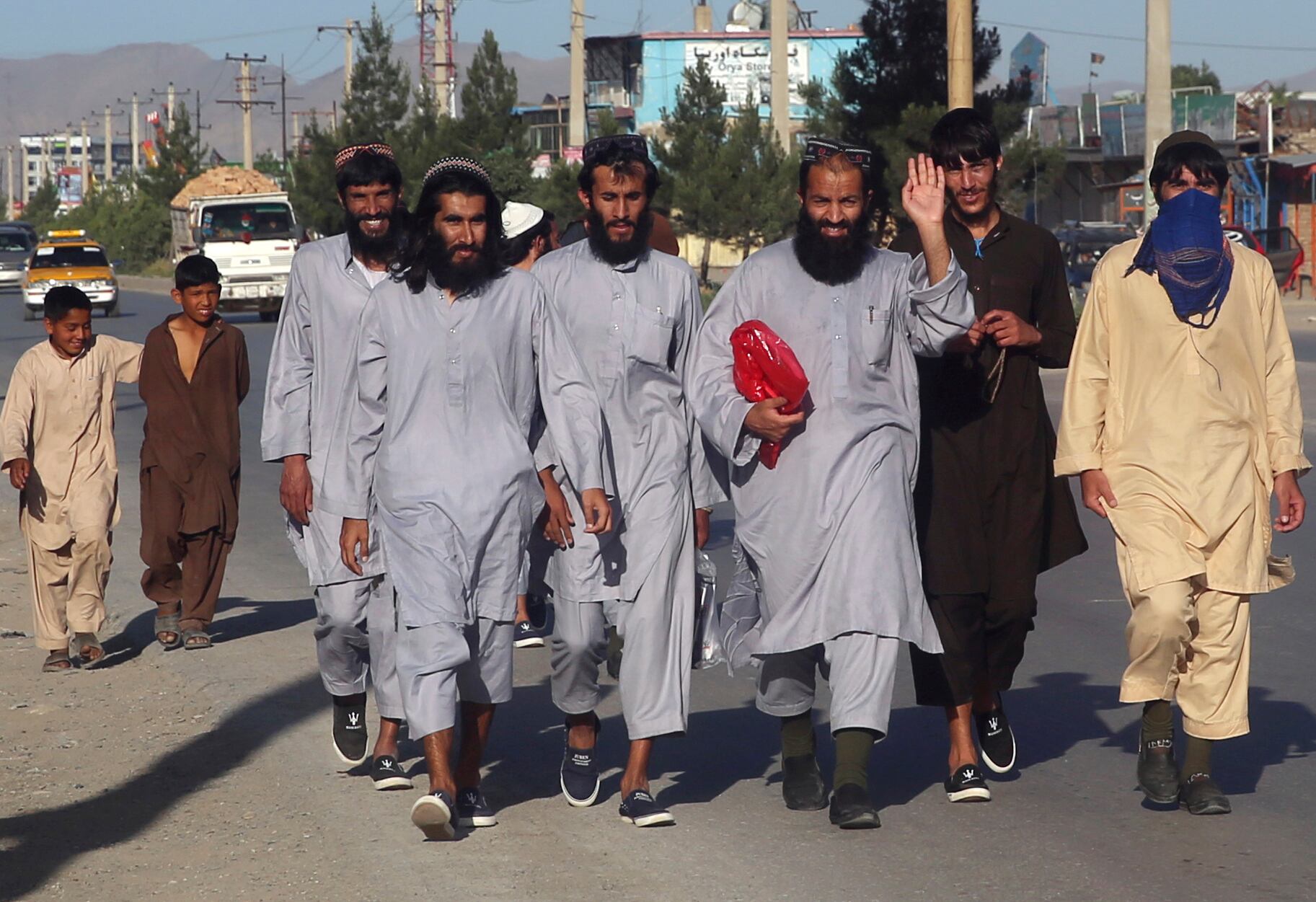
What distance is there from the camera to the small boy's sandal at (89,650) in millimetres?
7465

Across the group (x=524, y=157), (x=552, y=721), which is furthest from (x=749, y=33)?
(x=552, y=721)

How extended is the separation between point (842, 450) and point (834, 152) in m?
0.80

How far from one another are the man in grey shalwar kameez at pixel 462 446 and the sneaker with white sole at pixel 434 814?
0.02 metres

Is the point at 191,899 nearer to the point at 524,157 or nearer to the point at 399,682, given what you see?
the point at 399,682

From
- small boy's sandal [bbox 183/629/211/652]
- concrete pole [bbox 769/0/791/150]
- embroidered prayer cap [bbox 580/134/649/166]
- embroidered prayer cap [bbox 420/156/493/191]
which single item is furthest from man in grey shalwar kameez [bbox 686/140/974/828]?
concrete pole [bbox 769/0/791/150]

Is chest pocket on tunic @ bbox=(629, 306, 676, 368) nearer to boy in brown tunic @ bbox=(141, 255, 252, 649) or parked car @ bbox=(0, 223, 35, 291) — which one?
boy in brown tunic @ bbox=(141, 255, 252, 649)

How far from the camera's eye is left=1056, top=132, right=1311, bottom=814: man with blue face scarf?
16.0 feet

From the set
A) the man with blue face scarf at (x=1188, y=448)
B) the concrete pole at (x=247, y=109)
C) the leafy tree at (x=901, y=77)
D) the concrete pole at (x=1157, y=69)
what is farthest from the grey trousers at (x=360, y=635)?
the concrete pole at (x=247, y=109)

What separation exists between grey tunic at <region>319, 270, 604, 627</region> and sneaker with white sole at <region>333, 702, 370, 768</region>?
0.84 m

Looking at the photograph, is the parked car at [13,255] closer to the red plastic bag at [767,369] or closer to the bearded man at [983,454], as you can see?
the bearded man at [983,454]

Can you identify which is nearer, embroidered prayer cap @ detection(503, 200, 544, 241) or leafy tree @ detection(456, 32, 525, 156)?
embroidered prayer cap @ detection(503, 200, 544, 241)

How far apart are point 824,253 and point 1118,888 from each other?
1.79 m

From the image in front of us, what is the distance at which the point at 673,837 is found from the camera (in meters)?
4.90

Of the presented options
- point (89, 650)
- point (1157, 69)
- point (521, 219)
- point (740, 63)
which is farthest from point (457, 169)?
point (740, 63)
